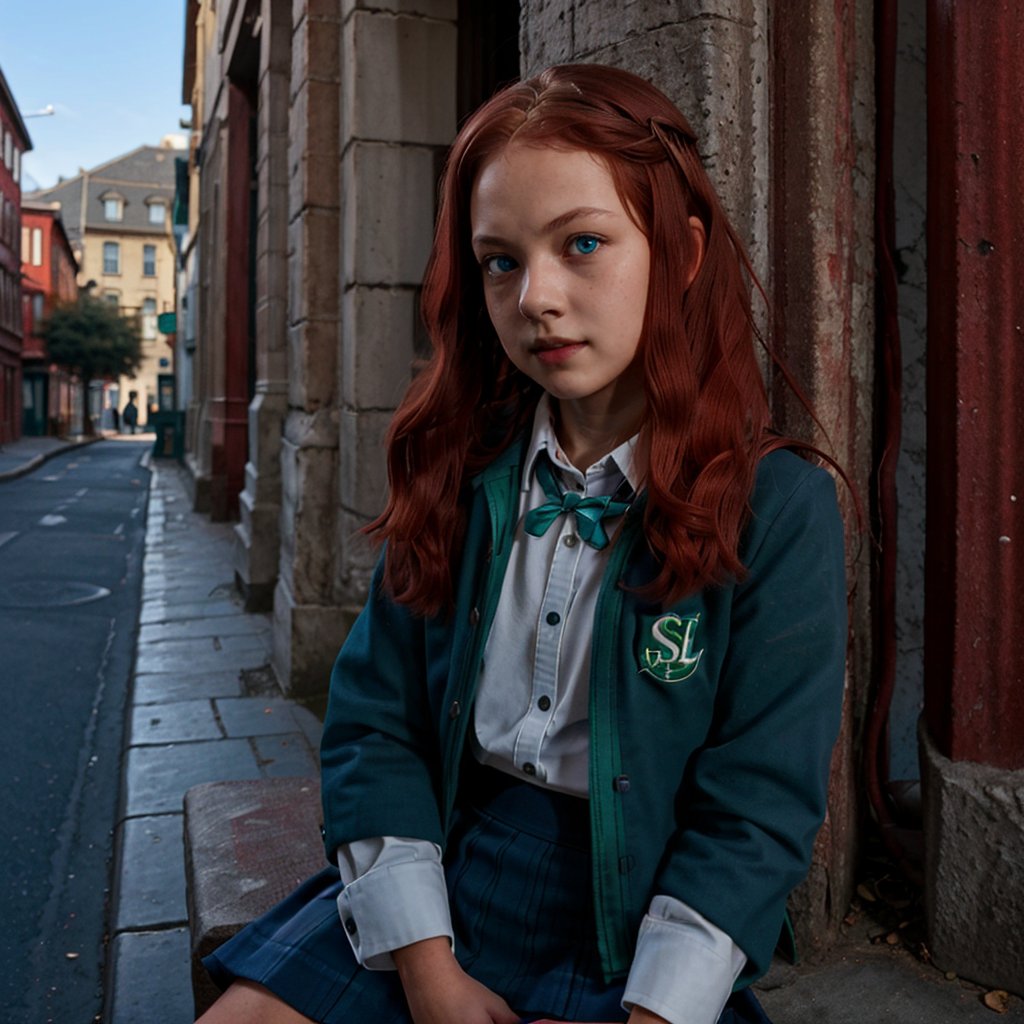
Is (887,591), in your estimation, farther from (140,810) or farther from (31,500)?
(31,500)

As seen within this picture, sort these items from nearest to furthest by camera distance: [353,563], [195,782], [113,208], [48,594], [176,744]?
[195,782] → [176,744] → [353,563] → [48,594] → [113,208]

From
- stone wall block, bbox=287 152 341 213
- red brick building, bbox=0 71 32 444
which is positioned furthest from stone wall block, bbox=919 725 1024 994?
red brick building, bbox=0 71 32 444

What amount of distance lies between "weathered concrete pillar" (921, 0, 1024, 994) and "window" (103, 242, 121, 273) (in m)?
74.3

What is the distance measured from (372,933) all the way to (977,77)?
5.83ft

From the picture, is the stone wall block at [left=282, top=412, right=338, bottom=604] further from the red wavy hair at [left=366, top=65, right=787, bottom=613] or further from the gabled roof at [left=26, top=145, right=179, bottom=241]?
the gabled roof at [left=26, top=145, right=179, bottom=241]

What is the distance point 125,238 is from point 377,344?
Result: 71040 mm

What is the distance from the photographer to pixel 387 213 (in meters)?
5.16

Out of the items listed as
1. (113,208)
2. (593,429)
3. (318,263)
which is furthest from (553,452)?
(113,208)

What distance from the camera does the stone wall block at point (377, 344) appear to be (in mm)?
5164

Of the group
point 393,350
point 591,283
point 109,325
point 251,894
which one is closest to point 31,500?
point 393,350

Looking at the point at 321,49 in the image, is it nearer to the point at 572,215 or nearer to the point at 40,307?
the point at 572,215

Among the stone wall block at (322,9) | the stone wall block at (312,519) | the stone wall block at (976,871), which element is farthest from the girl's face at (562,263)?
the stone wall block at (322,9)

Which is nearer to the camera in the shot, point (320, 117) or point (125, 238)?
point (320, 117)

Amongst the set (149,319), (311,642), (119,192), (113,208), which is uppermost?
(119,192)
